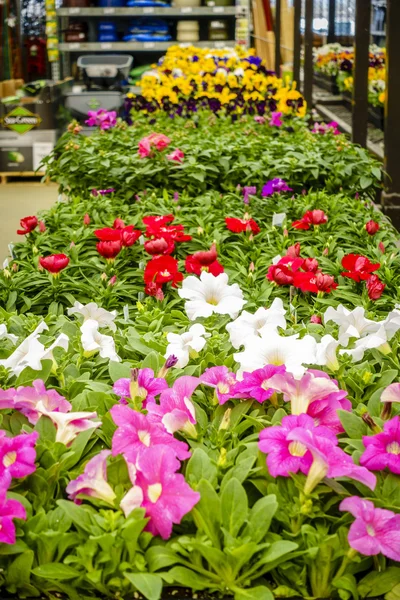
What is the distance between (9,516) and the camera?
37.5 inches

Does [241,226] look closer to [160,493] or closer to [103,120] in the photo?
[160,493]

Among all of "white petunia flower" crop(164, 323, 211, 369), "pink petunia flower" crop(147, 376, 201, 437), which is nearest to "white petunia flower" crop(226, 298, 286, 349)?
"white petunia flower" crop(164, 323, 211, 369)

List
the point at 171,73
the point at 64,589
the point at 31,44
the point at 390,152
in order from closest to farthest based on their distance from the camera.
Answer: the point at 64,589
the point at 390,152
the point at 171,73
the point at 31,44

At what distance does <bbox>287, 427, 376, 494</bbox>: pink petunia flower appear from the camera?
1.01 meters

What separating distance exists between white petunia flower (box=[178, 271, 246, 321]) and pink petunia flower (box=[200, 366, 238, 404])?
1.21ft

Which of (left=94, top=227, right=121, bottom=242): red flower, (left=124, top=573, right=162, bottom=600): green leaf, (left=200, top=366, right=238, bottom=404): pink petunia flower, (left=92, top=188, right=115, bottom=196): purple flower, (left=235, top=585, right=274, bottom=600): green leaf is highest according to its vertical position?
(left=200, top=366, right=238, bottom=404): pink petunia flower

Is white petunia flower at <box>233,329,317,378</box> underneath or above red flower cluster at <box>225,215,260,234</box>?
above

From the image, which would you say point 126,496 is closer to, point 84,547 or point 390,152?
point 84,547

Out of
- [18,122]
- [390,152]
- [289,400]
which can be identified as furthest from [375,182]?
[18,122]

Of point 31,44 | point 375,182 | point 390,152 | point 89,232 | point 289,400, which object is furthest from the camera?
point 31,44

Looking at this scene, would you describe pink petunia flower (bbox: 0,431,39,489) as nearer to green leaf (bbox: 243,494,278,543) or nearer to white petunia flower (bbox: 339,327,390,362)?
green leaf (bbox: 243,494,278,543)

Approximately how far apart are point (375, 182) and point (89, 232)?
51.1 inches

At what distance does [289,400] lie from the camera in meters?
1.25

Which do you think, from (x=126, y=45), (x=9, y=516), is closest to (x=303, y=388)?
(x=9, y=516)
